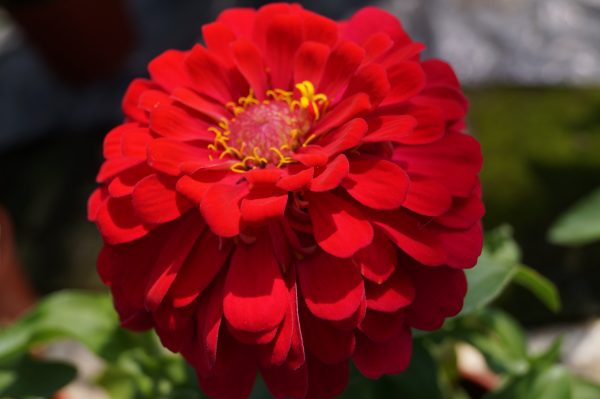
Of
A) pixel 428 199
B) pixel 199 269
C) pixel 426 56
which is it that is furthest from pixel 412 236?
pixel 426 56

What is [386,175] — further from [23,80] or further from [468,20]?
[23,80]

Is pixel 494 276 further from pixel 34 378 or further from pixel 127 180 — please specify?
pixel 34 378

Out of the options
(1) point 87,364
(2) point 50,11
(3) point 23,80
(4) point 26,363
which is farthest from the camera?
(3) point 23,80

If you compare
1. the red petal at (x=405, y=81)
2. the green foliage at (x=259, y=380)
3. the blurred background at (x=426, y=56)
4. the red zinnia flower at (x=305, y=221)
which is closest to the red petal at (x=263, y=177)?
the red zinnia flower at (x=305, y=221)

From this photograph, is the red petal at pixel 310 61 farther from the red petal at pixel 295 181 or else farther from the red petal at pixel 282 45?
the red petal at pixel 295 181

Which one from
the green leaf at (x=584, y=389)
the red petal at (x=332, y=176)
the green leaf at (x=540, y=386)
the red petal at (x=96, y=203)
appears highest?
the red petal at (x=332, y=176)

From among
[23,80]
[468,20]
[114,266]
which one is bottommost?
[468,20]

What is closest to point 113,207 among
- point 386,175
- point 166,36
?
point 386,175
